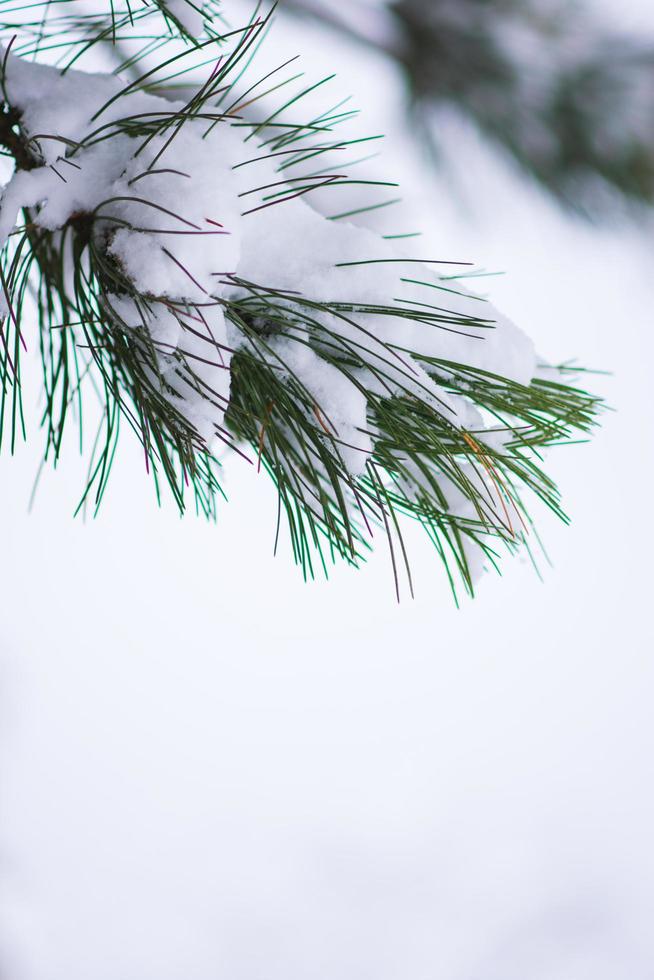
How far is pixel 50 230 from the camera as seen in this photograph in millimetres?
486

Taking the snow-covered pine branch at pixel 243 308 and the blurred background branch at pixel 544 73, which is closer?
the snow-covered pine branch at pixel 243 308

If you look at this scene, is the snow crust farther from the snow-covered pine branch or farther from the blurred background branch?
the blurred background branch

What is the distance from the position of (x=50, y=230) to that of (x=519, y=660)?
1063cm

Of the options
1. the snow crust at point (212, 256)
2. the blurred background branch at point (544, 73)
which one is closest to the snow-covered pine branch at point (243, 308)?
the snow crust at point (212, 256)

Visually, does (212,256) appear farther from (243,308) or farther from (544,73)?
(544,73)

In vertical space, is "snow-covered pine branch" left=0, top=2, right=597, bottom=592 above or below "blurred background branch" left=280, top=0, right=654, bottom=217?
below

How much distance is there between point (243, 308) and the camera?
48cm

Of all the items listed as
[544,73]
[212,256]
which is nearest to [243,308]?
[212,256]

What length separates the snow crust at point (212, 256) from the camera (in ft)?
1.46

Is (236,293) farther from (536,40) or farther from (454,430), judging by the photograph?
(536,40)

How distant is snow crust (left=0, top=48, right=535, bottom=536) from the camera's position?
0.44 metres

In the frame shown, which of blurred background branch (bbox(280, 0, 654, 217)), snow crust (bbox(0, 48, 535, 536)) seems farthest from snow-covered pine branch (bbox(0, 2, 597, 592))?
blurred background branch (bbox(280, 0, 654, 217))

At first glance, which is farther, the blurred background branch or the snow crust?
the blurred background branch

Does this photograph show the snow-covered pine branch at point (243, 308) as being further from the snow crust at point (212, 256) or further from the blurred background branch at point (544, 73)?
the blurred background branch at point (544, 73)
